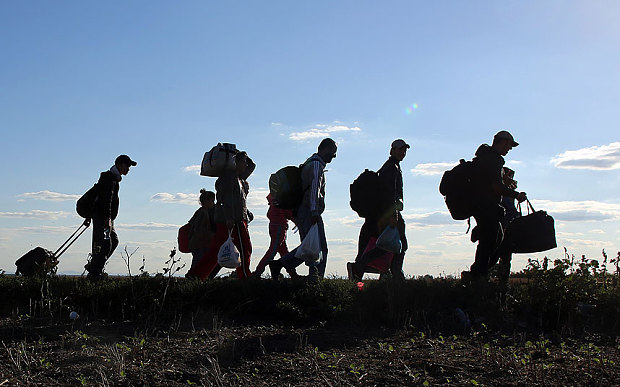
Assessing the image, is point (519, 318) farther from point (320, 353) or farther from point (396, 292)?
point (320, 353)

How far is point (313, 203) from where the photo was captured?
8.44m

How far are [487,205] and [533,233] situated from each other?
71 centimetres

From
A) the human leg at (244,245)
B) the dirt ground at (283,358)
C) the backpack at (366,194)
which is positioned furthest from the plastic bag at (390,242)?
the dirt ground at (283,358)

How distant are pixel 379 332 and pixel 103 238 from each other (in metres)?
4.48

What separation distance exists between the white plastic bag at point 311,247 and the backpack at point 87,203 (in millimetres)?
3041

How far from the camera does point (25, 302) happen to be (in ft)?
24.2

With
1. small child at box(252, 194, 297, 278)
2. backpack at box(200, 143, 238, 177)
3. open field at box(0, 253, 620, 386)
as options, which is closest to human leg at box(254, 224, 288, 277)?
small child at box(252, 194, 297, 278)

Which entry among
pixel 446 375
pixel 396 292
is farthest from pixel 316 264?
pixel 446 375

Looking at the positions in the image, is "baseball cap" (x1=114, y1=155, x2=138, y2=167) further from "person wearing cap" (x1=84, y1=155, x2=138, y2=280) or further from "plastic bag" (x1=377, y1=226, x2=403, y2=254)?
"plastic bag" (x1=377, y1=226, x2=403, y2=254)

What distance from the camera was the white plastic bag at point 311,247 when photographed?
8.18 metres

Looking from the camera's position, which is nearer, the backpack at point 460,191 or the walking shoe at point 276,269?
the walking shoe at point 276,269

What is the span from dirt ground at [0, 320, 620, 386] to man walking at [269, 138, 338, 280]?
2277 millimetres

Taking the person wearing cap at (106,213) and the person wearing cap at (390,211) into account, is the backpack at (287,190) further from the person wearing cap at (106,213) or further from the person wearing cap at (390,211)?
the person wearing cap at (106,213)

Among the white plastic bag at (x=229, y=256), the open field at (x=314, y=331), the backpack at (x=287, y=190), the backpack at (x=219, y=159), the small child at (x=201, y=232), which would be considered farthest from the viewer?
the small child at (x=201, y=232)
